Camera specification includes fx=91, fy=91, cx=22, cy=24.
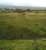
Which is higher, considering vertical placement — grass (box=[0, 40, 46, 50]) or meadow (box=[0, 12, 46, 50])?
meadow (box=[0, 12, 46, 50])

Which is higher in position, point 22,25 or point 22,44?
point 22,25

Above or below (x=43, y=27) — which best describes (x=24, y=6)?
above

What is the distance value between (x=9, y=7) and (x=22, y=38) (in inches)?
8.2

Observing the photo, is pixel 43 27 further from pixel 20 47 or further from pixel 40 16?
pixel 20 47

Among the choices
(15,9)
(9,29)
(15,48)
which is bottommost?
(15,48)

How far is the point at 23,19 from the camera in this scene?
0.55m

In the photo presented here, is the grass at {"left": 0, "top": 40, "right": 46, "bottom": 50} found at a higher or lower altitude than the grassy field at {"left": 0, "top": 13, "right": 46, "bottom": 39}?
lower

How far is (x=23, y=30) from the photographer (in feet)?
1.82

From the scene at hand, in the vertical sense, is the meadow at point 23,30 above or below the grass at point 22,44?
above

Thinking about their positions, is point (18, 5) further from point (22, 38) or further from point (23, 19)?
point (22, 38)

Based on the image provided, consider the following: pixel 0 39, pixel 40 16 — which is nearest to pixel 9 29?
pixel 0 39

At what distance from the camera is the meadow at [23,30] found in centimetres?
53

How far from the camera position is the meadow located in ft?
1.75

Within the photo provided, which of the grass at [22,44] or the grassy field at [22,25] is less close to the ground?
the grassy field at [22,25]
